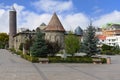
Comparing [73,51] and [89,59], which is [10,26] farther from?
[89,59]

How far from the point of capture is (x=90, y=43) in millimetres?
43438

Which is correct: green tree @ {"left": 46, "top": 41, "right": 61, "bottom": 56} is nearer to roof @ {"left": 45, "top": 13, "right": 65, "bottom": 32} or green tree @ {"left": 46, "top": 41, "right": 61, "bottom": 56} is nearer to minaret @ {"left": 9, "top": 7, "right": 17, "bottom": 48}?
roof @ {"left": 45, "top": 13, "right": 65, "bottom": 32}

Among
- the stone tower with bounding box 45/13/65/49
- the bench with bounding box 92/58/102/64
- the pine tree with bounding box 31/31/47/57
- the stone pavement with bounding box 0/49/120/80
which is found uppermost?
the stone tower with bounding box 45/13/65/49

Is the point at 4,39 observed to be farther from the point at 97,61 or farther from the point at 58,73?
the point at 58,73

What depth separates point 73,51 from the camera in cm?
4847

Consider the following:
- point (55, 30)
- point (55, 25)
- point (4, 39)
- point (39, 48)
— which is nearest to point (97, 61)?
point (39, 48)

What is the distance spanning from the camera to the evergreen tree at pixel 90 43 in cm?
4328

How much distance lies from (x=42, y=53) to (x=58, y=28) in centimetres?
4796

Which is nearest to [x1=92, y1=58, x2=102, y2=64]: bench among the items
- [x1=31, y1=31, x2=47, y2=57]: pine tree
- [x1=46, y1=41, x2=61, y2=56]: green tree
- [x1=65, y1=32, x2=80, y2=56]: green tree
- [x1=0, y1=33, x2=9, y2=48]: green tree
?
[x1=31, y1=31, x2=47, y2=57]: pine tree

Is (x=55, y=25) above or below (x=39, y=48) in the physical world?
above

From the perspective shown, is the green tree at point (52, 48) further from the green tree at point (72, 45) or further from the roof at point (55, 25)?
the roof at point (55, 25)

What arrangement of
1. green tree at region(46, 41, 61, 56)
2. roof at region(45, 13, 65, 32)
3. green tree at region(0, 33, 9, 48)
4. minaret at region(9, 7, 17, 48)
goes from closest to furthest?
green tree at region(46, 41, 61, 56)
roof at region(45, 13, 65, 32)
minaret at region(9, 7, 17, 48)
green tree at region(0, 33, 9, 48)

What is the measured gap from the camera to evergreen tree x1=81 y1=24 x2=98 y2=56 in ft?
142

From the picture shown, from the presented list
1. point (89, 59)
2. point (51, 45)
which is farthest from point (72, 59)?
point (51, 45)
